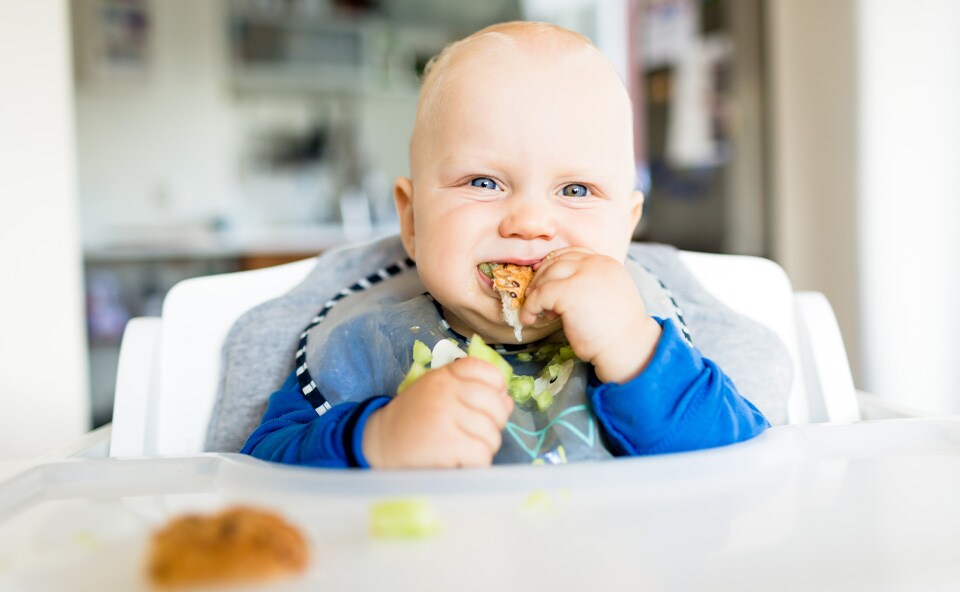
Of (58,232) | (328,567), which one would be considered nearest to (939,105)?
(58,232)

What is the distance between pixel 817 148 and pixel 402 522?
7.20ft

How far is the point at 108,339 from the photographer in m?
3.64

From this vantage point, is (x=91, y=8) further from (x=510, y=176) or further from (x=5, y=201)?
(x=510, y=176)

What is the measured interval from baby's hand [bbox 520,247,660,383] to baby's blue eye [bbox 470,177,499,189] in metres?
0.14

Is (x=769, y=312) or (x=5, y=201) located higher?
(x=5, y=201)

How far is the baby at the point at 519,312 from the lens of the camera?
68 centimetres

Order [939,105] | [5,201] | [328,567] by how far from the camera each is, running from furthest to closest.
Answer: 1. [939,105]
2. [5,201]
3. [328,567]

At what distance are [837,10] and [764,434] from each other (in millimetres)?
1888

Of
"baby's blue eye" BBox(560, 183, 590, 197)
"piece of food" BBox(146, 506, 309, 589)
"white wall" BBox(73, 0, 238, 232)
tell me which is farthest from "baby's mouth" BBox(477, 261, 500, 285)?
"white wall" BBox(73, 0, 238, 232)

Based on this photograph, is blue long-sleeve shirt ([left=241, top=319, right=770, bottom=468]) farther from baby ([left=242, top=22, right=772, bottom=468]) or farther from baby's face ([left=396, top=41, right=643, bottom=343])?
baby's face ([left=396, top=41, right=643, bottom=343])

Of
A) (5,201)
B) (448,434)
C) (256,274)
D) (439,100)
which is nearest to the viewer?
(448,434)

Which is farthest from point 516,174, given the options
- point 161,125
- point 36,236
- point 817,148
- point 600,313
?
point 161,125

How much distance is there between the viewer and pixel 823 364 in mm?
1108

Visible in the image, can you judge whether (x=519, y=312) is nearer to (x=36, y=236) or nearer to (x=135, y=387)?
(x=135, y=387)
